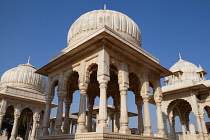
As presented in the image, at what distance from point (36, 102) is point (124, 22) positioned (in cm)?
1435

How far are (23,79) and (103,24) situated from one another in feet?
48.5

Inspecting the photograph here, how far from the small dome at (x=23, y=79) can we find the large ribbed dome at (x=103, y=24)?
39.1 ft

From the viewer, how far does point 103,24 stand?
12.0 metres

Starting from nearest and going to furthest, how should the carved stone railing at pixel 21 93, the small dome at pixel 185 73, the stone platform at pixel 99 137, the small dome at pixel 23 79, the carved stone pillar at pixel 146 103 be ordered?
the stone platform at pixel 99 137 < the carved stone pillar at pixel 146 103 < the carved stone railing at pixel 21 93 < the small dome at pixel 23 79 < the small dome at pixel 185 73

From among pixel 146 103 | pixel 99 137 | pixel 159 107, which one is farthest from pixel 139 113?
pixel 99 137

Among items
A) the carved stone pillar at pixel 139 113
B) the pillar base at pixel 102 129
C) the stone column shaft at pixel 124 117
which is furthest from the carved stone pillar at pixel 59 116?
the carved stone pillar at pixel 139 113

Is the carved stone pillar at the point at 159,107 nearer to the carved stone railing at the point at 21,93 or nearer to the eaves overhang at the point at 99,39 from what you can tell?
the eaves overhang at the point at 99,39

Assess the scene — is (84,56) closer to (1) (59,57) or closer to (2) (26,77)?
(1) (59,57)

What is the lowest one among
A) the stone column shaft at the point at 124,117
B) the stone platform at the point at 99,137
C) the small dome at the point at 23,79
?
the stone platform at the point at 99,137

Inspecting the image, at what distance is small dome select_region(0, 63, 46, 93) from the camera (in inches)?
872

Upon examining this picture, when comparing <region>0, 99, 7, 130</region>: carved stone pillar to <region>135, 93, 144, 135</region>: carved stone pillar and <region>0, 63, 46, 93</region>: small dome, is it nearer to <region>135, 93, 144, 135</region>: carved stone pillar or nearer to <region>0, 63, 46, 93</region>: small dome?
<region>0, 63, 46, 93</region>: small dome

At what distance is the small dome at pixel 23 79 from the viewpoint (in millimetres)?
22139

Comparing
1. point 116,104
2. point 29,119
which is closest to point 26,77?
point 29,119

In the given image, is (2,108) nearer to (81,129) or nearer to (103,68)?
(81,129)
